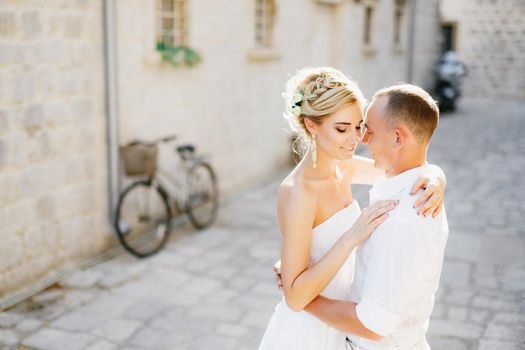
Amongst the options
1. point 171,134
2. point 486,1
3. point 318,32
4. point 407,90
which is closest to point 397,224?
point 407,90

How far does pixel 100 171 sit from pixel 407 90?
4.69 meters

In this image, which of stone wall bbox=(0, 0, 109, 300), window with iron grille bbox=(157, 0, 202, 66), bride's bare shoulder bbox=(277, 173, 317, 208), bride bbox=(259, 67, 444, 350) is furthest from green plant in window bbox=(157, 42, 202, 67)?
bride's bare shoulder bbox=(277, 173, 317, 208)

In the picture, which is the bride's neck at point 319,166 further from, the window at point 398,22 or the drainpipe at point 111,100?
the window at point 398,22

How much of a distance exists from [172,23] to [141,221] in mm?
2480

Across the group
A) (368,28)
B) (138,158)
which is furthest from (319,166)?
(368,28)

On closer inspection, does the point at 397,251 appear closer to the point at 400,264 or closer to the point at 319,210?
the point at 400,264

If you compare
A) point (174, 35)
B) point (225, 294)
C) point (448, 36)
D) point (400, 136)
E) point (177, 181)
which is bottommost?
point (225, 294)

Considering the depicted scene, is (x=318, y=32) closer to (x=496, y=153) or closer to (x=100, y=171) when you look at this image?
(x=496, y=153)

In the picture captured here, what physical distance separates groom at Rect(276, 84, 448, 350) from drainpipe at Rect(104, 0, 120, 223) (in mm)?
4420

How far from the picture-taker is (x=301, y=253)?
2266 mm

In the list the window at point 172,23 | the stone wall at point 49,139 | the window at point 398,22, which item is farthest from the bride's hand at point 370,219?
the window at point 398,22

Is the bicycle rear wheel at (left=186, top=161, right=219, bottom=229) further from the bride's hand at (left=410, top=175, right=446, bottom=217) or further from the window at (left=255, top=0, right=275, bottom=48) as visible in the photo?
the bride's hand at (left=410, top=175, right=446, bottom=217)

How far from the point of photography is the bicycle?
6344mm

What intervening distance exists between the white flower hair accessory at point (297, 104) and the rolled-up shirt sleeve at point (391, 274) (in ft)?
2.07
